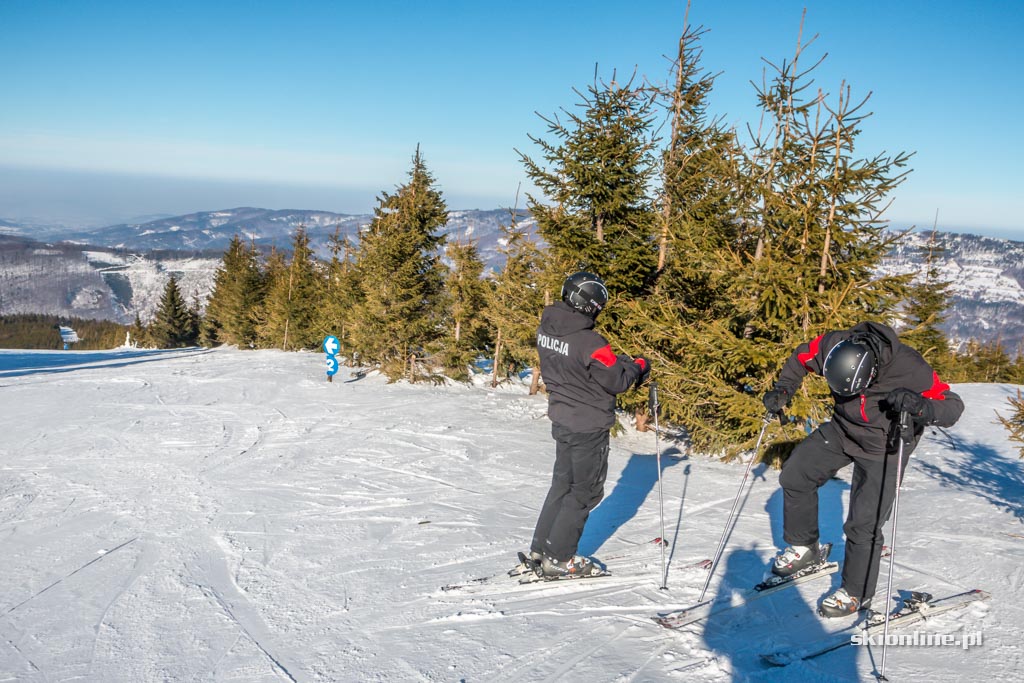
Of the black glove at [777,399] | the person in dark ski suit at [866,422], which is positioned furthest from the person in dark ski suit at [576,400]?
the person in dark ski suit at [866,422]

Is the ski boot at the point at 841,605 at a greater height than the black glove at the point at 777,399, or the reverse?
Result: the black glove at the point at 777,399

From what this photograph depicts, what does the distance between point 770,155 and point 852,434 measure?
6312 millimetres

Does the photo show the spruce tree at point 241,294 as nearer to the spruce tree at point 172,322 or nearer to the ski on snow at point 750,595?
the spruce tree at point 172,322

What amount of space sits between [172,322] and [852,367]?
7254 centimetres

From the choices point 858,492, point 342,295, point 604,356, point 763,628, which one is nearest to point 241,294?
point 342,295

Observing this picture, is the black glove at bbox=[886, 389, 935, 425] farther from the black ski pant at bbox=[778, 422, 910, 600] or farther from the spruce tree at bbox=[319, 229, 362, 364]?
the spruce tree at bbox=[319, 229, 362, 364]

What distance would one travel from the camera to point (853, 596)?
14.6 ft

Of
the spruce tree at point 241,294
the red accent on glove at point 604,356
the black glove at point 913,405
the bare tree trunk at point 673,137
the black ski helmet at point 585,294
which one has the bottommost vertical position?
the spruce tree at point 241,294

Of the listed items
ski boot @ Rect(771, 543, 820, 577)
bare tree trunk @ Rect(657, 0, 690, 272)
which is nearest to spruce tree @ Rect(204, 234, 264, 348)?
bare tree trunk @ Rect(657, 0, 690, 272)

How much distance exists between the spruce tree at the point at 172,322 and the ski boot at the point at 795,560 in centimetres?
6980

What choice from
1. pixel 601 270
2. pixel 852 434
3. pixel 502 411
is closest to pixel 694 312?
pixel 601 270

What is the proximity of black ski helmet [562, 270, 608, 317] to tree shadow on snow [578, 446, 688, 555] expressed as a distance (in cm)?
248

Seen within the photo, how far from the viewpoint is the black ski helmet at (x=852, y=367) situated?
13.6 feet

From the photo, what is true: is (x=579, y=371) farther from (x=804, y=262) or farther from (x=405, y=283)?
(x=405, y=283)
